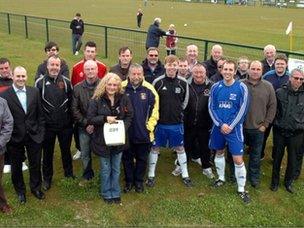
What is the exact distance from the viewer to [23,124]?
19.6 ft

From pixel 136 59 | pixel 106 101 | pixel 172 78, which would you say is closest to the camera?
pixel 106 101

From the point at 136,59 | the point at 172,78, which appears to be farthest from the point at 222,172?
the point at 136,59

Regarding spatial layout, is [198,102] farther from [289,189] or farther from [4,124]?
[4,124]

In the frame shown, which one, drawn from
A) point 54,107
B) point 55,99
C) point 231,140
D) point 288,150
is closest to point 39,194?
point 54,107

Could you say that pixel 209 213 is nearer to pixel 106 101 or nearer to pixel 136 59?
pixel 106 101

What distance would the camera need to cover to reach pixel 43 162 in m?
6.87

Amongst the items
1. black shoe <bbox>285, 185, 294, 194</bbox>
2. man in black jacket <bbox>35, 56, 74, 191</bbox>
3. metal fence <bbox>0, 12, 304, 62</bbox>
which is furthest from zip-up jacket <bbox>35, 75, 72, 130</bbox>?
metal fence <bbox>0, 12, 304, 62</bbox>

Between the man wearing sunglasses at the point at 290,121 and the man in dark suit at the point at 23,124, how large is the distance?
12.1ft

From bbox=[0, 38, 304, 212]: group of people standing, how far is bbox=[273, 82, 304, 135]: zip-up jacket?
2 cm

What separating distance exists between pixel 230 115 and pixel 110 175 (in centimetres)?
205

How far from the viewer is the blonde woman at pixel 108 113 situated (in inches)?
238

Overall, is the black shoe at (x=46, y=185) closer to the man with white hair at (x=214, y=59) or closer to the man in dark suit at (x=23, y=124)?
the man in dark suit at (x=23, y=124)

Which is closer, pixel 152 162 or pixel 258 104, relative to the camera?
pixel 258 104

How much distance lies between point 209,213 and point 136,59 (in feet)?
39.8
